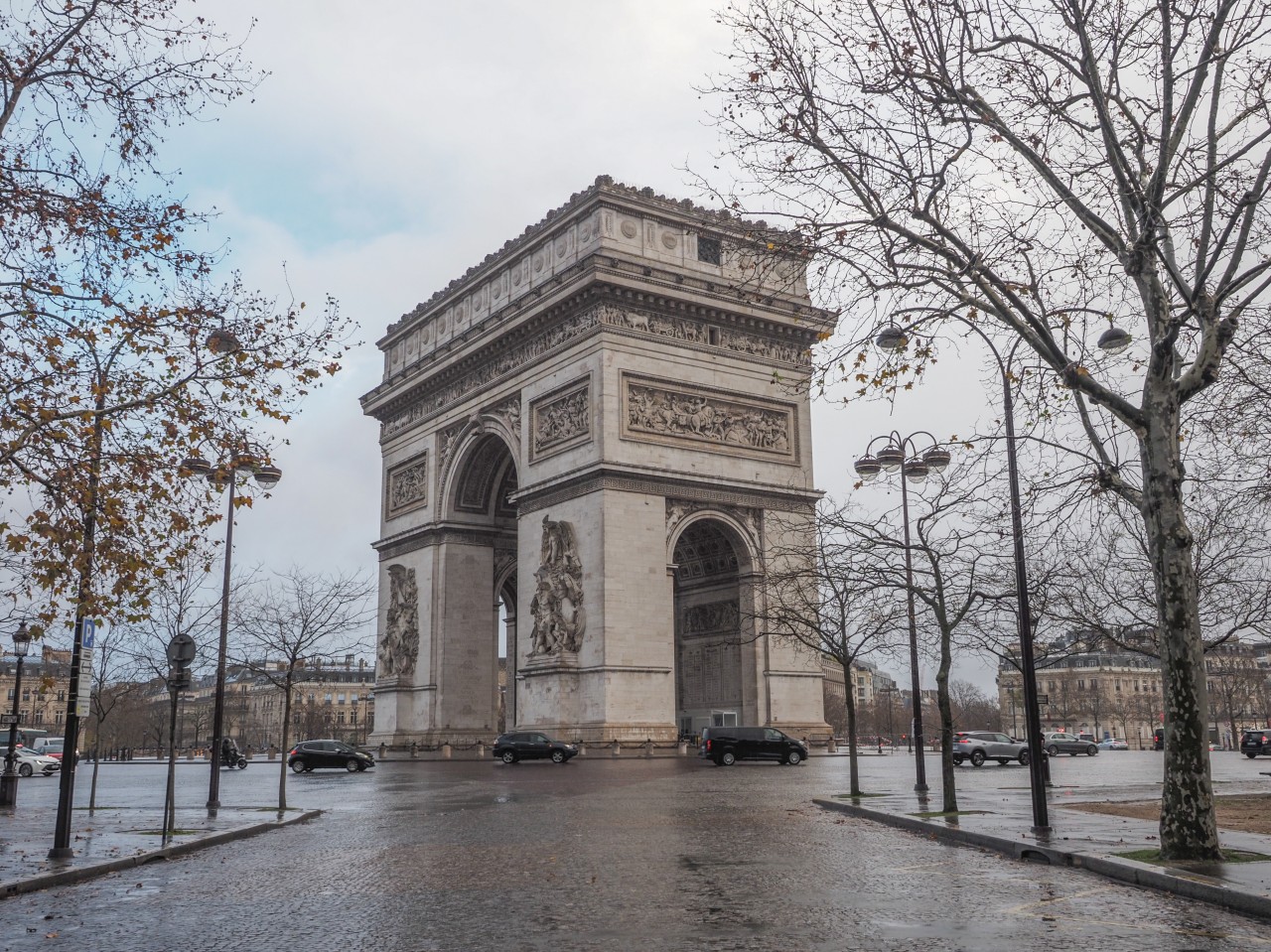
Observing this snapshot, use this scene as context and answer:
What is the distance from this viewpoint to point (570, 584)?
41.7 metres

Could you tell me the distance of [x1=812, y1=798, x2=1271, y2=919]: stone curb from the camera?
9.61 meters

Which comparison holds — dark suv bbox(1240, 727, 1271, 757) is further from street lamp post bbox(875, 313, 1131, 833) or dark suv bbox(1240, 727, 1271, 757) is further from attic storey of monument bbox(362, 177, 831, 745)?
street lamp post bbox(875, 313, 1131, 833)

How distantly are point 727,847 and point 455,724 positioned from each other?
3756 centimetres

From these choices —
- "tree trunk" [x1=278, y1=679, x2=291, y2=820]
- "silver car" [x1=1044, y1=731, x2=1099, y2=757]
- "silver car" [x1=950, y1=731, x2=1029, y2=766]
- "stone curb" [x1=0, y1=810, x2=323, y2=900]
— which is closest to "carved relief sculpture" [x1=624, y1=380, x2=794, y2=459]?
"silver car" [x1=950, y1=731, x2=1029, y2=766]

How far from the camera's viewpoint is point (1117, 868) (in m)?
11.5

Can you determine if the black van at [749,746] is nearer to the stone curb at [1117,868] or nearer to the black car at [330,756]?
the black car at [330,756]

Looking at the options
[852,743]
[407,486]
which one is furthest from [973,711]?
[852,743]

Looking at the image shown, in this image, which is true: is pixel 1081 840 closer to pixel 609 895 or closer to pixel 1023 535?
pixel 1023 535

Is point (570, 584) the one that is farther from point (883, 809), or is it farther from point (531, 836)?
point (531, 836)

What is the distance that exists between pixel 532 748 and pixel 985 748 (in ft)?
62.7

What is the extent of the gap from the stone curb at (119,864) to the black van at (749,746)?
71.2 feet

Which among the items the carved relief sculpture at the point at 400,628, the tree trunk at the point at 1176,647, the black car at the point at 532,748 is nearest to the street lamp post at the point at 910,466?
the tree trunk at the point at 1176,647

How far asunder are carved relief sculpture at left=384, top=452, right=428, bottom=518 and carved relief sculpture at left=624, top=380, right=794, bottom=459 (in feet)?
47.8

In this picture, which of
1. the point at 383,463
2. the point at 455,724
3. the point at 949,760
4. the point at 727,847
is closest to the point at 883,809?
the point at 949,760
